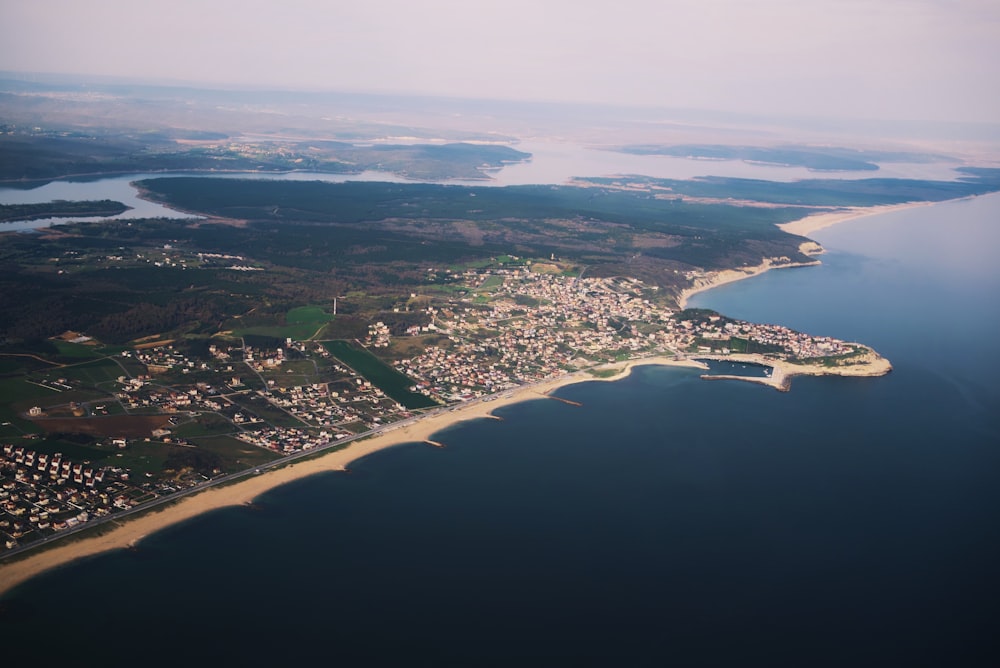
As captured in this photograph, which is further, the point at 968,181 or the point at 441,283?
the point at 968,181

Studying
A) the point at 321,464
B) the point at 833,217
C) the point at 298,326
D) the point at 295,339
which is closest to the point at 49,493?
the point at 321,464

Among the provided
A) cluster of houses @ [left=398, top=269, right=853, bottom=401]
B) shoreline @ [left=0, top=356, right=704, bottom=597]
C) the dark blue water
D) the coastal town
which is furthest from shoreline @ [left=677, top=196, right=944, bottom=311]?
the dark blue water

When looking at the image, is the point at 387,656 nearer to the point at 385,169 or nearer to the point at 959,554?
the point at 959,554

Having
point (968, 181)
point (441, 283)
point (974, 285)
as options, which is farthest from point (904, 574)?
point (968, 181)

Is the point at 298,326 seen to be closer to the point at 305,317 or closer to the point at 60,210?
the point at 305,317

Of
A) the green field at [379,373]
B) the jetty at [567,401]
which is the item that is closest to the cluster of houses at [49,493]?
the green field at [379,373]
